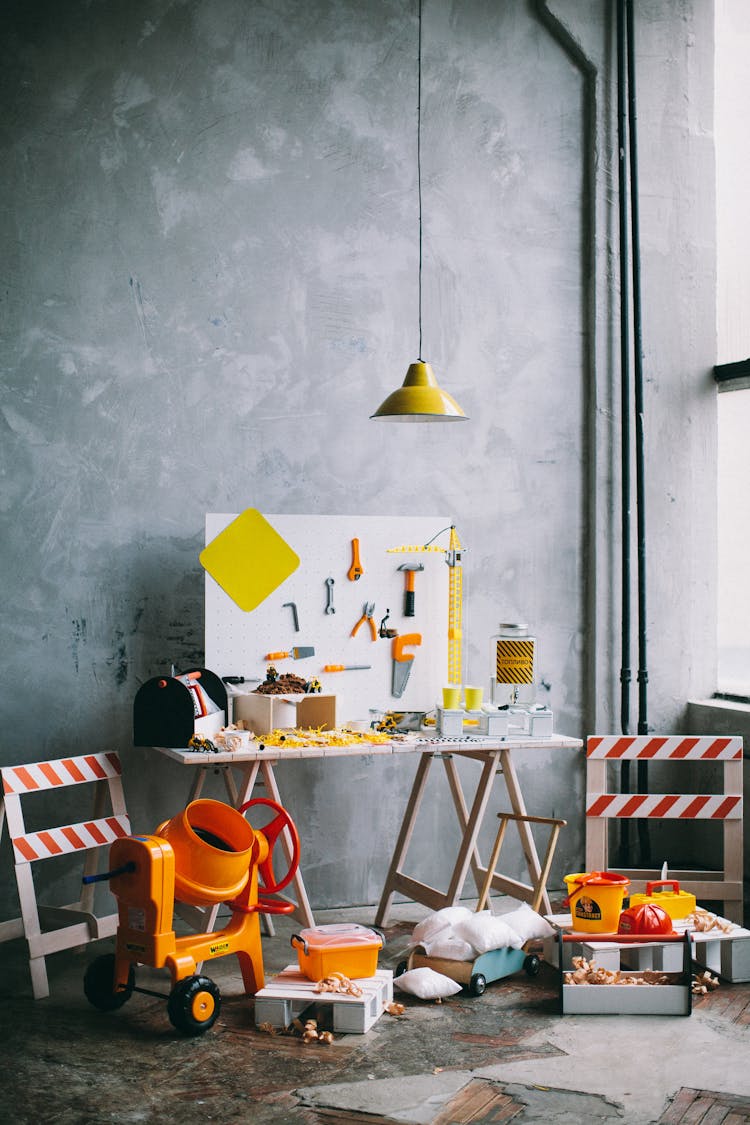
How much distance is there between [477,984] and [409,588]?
1774 millimetres

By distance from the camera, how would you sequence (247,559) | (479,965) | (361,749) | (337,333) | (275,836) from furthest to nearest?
(337,333)
(247,559)
(361,749)
(275,836)
(479,965)

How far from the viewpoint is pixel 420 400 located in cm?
468

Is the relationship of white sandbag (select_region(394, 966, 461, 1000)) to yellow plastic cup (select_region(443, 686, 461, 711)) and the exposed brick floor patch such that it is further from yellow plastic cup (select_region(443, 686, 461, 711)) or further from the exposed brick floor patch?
yellow plastic cup (select_region(443, 686, 461, 711))

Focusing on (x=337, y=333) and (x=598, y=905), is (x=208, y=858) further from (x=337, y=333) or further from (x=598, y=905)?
(x=337, y=333)

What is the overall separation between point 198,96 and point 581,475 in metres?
2.65

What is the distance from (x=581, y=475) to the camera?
6031mm

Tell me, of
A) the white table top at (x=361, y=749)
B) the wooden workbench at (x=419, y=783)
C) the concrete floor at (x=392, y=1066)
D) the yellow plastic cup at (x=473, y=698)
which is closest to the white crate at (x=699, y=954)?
the concrete floor at (x=392, y=1066)

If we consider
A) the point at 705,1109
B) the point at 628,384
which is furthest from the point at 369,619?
the point at 705,1109

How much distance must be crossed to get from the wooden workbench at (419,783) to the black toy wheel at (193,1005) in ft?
2.52

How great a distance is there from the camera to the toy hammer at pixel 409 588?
5301 mm

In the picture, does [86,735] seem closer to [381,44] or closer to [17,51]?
[17,51]

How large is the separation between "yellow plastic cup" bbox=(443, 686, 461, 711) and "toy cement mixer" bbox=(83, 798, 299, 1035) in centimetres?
96

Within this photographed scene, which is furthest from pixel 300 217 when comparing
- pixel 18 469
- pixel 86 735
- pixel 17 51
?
pixel 86 735

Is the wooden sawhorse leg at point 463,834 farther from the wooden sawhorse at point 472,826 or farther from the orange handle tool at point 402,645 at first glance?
the orange handle tool at point 402,645
